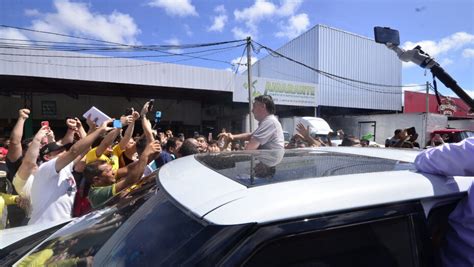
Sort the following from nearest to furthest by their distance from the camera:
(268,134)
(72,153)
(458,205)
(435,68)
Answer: (458,205) → (435,68) → (72,153) → (268,134)

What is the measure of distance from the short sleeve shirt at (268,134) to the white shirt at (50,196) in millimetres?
1930

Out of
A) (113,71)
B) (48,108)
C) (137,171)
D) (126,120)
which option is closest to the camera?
(137,171)

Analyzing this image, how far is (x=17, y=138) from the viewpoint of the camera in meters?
3.91

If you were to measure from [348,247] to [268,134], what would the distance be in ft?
9.06

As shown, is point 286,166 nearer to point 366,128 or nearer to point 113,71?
point 113,71

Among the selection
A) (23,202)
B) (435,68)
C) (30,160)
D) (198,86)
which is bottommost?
(23,202)

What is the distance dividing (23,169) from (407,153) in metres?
3.31

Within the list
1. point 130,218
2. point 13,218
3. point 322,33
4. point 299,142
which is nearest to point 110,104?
point 322,33

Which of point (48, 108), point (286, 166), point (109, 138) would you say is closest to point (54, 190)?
point (109, 138)

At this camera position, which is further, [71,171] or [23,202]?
[23,202]

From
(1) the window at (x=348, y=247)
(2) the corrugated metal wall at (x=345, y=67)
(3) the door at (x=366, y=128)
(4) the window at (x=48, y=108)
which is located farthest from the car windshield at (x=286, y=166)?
(3) the door at (x=366, y=128)

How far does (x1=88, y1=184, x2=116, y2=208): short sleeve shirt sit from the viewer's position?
290 cm

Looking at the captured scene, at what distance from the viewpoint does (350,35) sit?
90.4 feet

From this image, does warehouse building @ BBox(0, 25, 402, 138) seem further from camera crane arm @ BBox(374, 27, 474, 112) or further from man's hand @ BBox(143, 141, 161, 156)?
camera crane arm @ BBox(374, 27, 474, 112)
